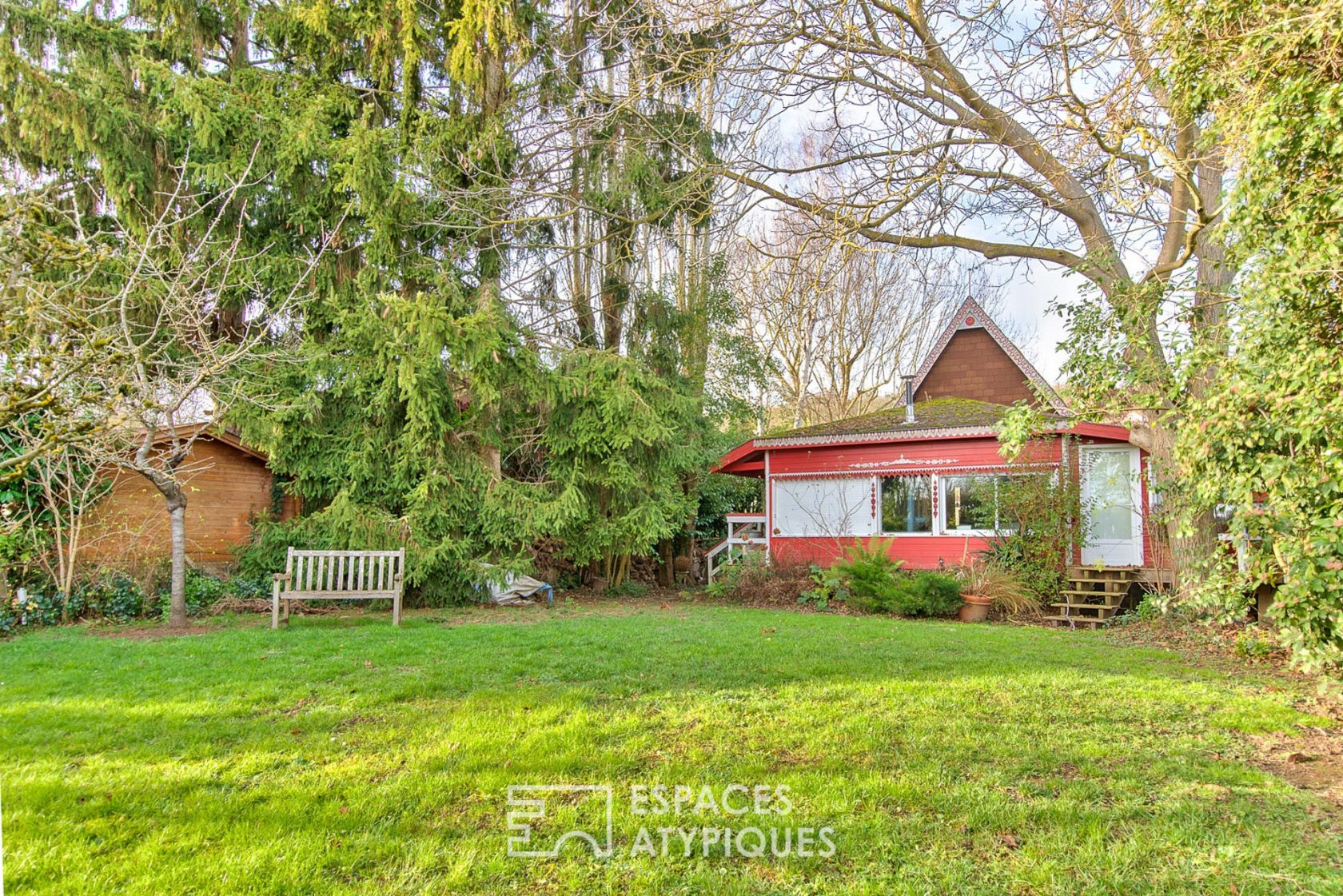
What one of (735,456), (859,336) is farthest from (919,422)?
(859,336)

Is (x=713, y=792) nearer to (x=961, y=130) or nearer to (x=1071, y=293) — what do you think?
(x=1071, y=293)

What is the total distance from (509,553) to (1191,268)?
10.5 metres

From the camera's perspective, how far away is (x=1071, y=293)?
28.7ft

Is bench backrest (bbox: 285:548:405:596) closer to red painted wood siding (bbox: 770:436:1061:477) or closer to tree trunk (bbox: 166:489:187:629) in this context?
tree trunk (bbox: 166:489:187:629)

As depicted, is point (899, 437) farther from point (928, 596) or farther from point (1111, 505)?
point (928, 596)

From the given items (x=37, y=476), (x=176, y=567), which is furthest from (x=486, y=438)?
(x=37, y=476)

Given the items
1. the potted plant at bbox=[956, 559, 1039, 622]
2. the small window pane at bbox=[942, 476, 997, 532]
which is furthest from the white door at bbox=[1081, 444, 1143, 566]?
the potted plant at bbox=[956, 559, 1039, 622]

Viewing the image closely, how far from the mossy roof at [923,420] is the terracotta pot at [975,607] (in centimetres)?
366

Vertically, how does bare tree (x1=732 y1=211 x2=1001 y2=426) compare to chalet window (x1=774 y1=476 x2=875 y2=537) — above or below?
above

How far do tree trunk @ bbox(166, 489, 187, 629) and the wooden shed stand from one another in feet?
3.13

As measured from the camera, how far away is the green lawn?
8.77 feet

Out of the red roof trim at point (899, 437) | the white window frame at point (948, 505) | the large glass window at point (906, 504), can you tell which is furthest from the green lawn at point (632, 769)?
the large glass window at point (906, 504)

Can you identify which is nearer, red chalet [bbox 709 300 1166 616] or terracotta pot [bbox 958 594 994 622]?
terracotta pot [bbox 958 594 994 622]

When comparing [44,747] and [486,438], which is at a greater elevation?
[486,438]
